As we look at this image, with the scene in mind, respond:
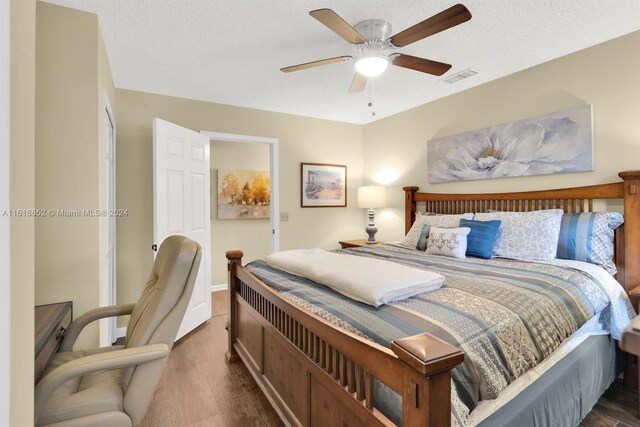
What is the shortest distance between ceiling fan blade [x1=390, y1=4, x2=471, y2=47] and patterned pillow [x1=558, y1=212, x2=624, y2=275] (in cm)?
175

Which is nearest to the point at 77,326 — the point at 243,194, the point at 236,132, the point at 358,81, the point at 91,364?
the point at 91,364

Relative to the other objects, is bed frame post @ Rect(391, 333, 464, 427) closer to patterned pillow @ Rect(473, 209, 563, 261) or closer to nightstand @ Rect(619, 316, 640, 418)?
nightstand @ Rect(619, 316, 640, 418)

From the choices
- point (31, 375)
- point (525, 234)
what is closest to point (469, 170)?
point (525, 234)

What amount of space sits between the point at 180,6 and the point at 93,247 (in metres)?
1.64

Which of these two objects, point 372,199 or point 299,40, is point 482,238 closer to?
point 372,199

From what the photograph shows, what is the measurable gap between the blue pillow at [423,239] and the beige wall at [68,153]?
2.57 meters

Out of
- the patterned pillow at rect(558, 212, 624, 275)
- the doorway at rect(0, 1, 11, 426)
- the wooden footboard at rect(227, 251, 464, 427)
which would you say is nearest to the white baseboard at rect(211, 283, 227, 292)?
the wooden footboard at rect(227, 251, 464, 427)

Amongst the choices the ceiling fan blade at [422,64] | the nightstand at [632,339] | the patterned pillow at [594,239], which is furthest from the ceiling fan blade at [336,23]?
the patterned pillow at [594,239]

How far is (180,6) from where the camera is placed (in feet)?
6.52

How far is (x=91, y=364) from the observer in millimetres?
1211

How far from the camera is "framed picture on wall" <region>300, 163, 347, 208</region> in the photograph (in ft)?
14.3

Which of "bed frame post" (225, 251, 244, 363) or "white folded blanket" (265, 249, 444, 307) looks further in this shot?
"bed frame post" (225, 251, 244, 363)

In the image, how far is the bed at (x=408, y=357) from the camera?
0.88 metres

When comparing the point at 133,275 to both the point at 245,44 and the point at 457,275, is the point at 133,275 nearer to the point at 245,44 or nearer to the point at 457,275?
the point at 245,44
